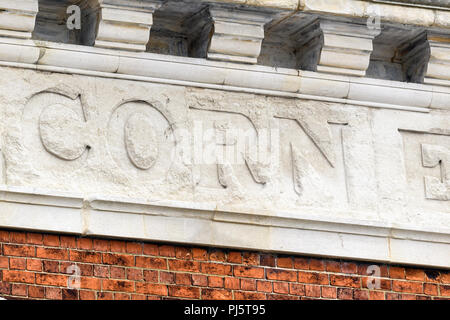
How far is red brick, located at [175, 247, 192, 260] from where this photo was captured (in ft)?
30.5

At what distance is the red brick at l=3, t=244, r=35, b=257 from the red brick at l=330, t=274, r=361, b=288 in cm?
176

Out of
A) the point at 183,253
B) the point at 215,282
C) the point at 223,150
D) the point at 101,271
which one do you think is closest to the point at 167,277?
the point at 183,253

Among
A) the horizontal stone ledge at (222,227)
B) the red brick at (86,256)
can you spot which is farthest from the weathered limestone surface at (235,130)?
the red brick at (86,256)

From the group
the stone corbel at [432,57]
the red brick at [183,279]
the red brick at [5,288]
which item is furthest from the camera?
the stone corbel at [432,57]

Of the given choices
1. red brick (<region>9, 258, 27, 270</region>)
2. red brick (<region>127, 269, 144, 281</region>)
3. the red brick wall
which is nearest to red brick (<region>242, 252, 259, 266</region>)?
the red brick wall

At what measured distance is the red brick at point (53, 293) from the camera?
9.03m

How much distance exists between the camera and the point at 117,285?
9156mm

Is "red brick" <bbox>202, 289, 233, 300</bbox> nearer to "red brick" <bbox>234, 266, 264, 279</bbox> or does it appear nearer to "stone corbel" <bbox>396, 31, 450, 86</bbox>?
"red brick" <bbox>234, 266, 264, 279</bbox>

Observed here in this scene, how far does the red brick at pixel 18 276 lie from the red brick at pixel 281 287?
1406 mm

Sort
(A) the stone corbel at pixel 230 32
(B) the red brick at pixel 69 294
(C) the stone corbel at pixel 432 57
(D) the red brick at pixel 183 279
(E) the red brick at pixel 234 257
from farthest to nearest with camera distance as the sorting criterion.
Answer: (C) the stone corbel at pixel 432 57 < (A) the stone corbel at pixel 230 32 < (E) the red brick at pixel 234 257 < (D) the red brick at pixel 183 279 < (B) the red brick at pixel 69 294

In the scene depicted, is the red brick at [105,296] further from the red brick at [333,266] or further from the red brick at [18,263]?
the red brick at [333,266]

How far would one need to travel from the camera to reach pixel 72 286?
29.8ft
